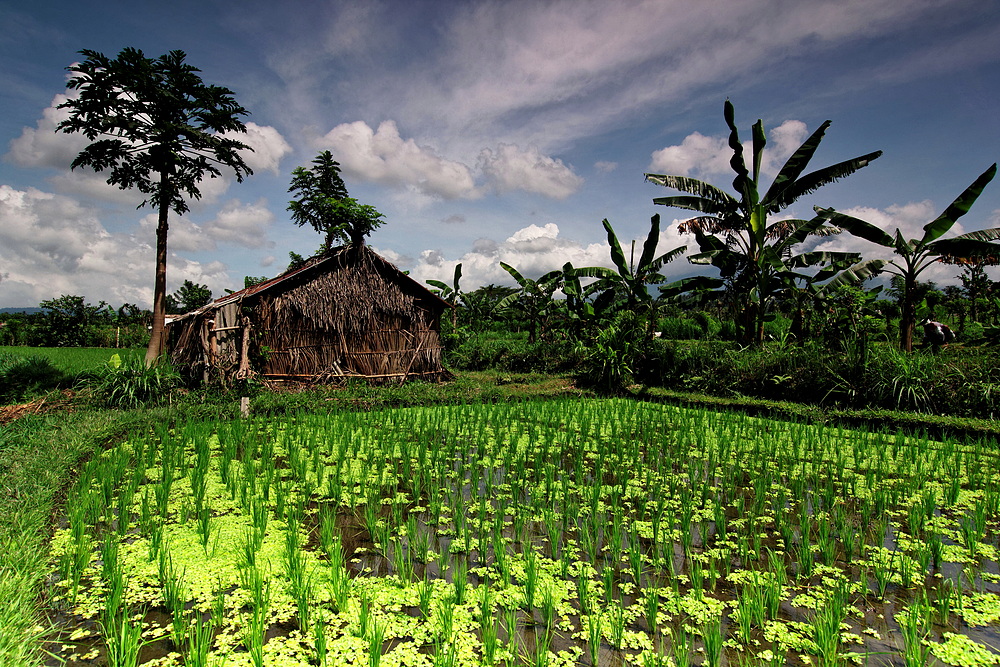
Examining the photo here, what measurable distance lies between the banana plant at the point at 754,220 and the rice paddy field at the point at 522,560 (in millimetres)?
6333

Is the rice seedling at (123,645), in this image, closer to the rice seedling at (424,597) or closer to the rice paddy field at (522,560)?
the rice paddy field at (522,560)

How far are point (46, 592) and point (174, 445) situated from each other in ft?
10.7

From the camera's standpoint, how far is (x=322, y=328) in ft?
35.6

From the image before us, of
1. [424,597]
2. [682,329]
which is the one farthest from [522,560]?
[682,329]

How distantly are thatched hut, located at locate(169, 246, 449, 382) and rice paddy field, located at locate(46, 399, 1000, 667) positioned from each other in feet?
14.9

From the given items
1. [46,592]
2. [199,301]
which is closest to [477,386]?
[46,592]

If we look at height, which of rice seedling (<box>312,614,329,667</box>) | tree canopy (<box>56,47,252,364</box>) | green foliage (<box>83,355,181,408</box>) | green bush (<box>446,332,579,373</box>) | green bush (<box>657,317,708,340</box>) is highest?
tree canopy (<box>56,47,252,364</box>)

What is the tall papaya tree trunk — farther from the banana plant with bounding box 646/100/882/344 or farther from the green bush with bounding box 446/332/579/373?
the banana plant with bounding box 646/100/882/344

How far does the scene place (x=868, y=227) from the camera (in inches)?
397

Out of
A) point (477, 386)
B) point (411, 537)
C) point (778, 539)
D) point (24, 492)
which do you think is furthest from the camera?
point (477, 386)

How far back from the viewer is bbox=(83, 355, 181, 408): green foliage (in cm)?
784

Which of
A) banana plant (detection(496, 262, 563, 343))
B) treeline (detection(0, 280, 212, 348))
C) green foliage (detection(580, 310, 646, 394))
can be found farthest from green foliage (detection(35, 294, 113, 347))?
green foliage (detection(580, 310, 646, 394))

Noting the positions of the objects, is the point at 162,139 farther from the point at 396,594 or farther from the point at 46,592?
the point at 396,594

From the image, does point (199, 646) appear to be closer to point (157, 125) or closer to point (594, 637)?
point (594, 637)
